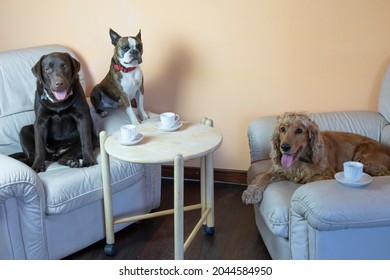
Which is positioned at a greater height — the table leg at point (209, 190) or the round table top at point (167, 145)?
the round table top at point (167, 145)

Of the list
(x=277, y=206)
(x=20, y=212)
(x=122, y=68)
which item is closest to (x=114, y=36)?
(x=122, y=68)

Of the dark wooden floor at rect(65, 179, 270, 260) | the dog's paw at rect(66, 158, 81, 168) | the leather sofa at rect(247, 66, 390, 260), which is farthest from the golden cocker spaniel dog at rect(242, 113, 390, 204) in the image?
the dog's paw at rect(66, 158, 81, 168)

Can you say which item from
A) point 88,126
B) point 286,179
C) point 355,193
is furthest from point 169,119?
point 355,193

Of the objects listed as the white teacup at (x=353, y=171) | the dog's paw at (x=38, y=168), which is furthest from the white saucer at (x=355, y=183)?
the dog's paw at (x=38, y=168)

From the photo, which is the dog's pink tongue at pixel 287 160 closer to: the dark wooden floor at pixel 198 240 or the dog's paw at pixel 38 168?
the dark wooden floor at pixel 198 240

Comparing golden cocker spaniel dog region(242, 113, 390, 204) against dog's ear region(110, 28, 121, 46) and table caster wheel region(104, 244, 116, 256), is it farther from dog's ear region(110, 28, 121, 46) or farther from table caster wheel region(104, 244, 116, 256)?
dog's ear region(110, 28, 121, 46)

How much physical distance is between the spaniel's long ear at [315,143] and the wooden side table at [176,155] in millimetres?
445

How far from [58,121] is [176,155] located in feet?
2.94

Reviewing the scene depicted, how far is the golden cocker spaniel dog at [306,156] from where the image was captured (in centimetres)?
216

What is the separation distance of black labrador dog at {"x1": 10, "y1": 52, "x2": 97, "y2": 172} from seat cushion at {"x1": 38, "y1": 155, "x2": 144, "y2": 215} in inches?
3.8

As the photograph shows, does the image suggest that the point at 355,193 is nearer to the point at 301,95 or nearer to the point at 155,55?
the point at 301,95

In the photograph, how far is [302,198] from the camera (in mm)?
1729

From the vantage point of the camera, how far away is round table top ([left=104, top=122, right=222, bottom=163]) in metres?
1.94
